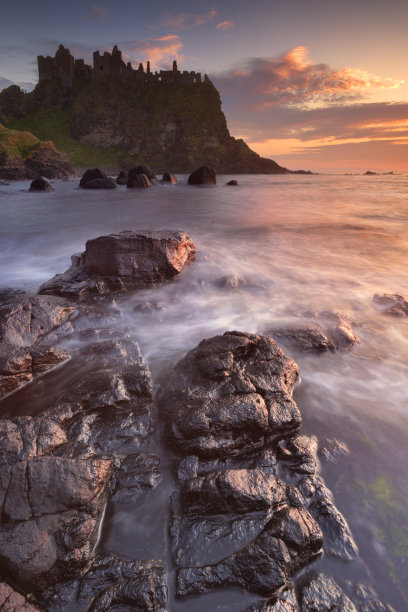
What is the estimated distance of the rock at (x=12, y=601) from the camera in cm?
162

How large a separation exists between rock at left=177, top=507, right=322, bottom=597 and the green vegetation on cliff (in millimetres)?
Answer: 92461

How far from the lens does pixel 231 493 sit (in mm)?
2152

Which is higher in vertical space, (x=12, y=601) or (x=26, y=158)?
(x=26, y=158)

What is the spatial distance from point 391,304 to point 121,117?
→ 105098mm

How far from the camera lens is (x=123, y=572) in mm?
1854

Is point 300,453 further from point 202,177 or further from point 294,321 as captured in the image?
point 202,177

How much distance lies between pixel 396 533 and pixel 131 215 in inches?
667

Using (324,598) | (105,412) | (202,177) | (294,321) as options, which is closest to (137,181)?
(202,177)

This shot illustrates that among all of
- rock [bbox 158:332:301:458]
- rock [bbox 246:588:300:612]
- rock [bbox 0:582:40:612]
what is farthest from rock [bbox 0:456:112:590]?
rock [bbox 246:588:300:612]

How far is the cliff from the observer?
41828mm

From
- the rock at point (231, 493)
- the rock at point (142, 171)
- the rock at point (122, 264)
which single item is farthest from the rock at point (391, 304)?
the rock at point (142, 171)

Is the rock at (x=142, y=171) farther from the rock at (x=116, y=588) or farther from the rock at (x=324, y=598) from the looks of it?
the rock at (x=324, y=598)

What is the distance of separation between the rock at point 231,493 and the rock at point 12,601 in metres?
0.97

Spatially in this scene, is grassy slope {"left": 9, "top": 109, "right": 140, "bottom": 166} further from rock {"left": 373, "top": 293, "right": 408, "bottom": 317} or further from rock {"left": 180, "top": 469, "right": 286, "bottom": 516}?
rock {"left": 180, "top": 469, "right": 286, "bottom": 516}
